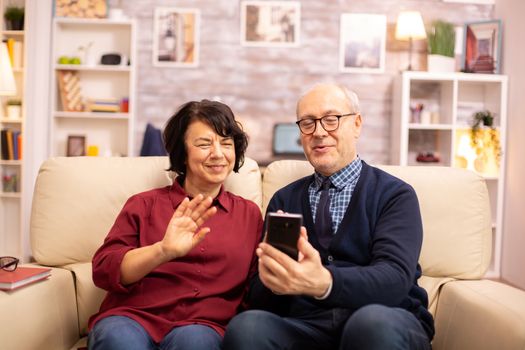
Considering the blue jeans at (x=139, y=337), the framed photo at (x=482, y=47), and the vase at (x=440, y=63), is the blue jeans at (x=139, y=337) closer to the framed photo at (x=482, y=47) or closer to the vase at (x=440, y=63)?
the vase at (x=440, y=63)

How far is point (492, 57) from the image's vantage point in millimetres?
4652

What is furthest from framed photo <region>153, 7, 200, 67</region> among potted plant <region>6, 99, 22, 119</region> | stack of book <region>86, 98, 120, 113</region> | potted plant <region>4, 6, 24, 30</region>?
potted plant <region>6, 99, 22, 119</region>

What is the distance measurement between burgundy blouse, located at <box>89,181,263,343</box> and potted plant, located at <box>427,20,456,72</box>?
332cm


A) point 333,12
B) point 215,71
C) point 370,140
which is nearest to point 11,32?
point 215,71

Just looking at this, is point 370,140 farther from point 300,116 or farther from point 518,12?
point 300,116

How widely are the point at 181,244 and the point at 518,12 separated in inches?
155

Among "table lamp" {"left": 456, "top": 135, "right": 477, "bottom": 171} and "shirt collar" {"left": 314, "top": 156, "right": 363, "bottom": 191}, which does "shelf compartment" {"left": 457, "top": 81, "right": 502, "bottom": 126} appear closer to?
"table lamp" {"left": 456, "top": 135, "right": 477, "bottom": 171}

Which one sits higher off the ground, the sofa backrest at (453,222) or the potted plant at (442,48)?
the potted plant at (442,48)

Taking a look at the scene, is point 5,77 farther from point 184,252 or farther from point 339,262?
point 339,262

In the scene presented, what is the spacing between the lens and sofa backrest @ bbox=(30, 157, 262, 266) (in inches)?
77.1

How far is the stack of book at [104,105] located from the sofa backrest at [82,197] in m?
2.62

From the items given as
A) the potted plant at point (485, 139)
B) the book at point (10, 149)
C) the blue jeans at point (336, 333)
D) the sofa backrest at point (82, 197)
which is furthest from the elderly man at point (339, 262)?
the book at point (10, 149)

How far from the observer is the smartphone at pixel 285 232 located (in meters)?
1.38

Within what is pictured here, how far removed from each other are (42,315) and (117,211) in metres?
0.46
